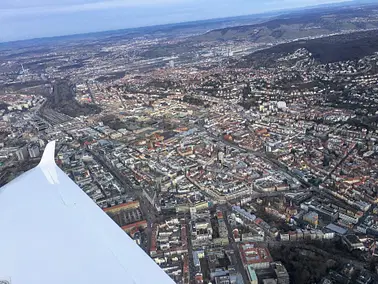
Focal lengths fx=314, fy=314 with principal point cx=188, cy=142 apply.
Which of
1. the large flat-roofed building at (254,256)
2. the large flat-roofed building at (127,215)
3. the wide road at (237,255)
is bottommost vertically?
the wide road at (237,255)

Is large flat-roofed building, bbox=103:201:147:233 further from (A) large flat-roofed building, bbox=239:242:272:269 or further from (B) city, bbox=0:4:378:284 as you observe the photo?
(A) large flat-roofed building, bbox=239:242:272:269

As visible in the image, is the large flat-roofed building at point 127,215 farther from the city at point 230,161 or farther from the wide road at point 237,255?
the wide road at point 237,255

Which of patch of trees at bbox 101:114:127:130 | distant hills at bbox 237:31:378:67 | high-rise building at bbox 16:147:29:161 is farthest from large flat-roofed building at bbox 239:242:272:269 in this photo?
distant hills at bbox 237:31:378:67

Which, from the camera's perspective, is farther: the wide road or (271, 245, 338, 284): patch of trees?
the wide road

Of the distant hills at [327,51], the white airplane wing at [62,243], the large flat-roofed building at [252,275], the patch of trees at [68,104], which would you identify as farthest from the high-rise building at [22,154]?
the distant hills at [327,51]

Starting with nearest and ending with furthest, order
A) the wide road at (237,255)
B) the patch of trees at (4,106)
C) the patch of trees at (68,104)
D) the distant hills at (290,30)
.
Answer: the wide road at (237,255) < the patch of trees at (68,104) < the patch of trees at (4,106) < the distant hills at (290,30)

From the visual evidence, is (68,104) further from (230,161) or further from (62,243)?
(62,243)
